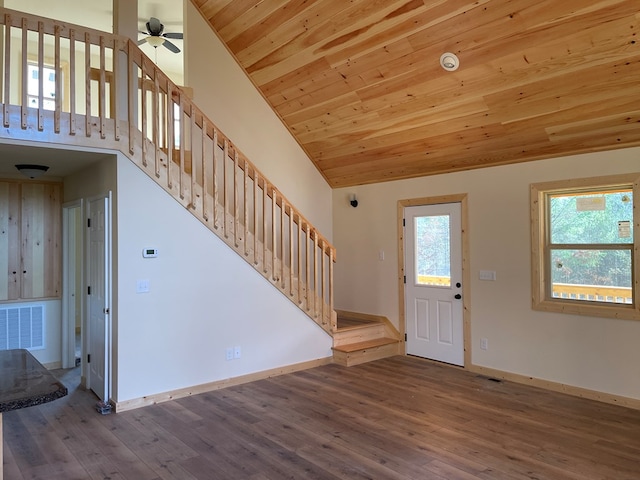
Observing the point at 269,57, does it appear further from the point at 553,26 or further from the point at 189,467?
the point at 189,467

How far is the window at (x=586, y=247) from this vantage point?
4.31 metres

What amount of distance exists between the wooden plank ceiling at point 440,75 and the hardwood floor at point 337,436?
253cm

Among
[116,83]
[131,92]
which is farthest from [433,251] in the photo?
[116,83]

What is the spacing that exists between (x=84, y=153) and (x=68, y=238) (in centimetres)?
191

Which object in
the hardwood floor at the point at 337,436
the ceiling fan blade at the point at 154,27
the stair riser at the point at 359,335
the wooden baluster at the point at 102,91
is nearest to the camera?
the hardwood floor at the point at 337,436

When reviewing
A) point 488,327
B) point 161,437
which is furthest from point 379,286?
point 161,437

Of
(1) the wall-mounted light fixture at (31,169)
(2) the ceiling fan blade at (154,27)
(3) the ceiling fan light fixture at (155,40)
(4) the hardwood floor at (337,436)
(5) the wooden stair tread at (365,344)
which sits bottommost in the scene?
(4) the hardwood floor at (337,436)

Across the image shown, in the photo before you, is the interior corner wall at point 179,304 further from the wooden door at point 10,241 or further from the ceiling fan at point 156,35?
the ceiling fan at point 156,35

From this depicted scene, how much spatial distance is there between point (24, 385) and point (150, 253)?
7.39 feet

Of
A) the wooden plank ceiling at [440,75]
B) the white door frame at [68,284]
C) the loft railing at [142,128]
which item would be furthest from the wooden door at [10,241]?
the wooden plank ceiling at [440,75]

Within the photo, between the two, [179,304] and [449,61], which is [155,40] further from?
[449,61]

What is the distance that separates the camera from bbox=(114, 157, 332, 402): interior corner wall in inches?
167

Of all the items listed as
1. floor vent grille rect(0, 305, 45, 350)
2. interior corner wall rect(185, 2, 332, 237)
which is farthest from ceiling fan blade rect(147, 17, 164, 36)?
floor vent grille rect(0, 305, 45, 350)

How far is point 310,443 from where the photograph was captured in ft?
11.5
